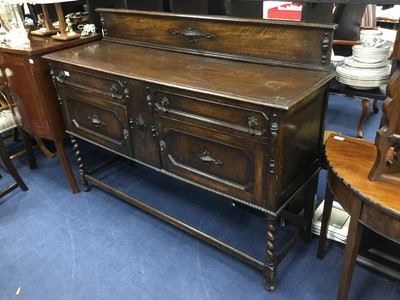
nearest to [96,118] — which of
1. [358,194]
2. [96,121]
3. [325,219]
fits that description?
[96,121]

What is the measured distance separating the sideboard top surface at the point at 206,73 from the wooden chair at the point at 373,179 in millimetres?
286

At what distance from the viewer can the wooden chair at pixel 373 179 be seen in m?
1.07

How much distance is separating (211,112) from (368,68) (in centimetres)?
63

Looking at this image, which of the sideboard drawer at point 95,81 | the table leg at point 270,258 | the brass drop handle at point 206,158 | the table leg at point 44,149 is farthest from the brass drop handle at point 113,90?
the table leg at point 44,149

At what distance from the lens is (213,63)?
1.69m

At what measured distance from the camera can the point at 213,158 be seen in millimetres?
1516

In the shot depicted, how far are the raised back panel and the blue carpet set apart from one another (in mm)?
950

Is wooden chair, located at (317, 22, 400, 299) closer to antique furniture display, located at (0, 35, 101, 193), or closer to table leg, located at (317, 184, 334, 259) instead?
table leg, located at (317, 184, 334, 259)

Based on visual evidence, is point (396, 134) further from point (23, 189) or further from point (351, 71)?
point (23, 189)

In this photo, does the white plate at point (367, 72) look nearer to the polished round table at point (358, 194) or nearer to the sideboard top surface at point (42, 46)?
the polished round table at point (358, 194)

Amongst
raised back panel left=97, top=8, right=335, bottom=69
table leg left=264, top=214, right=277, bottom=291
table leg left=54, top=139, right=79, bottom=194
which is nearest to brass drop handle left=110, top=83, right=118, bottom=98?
raised back panel left=97, top=8, right=335, bottom=69

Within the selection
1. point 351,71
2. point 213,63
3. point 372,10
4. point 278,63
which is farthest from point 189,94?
point 372,10

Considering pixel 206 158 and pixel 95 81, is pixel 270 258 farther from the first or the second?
pixel 95 81

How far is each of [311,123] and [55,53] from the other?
145 centimetres
